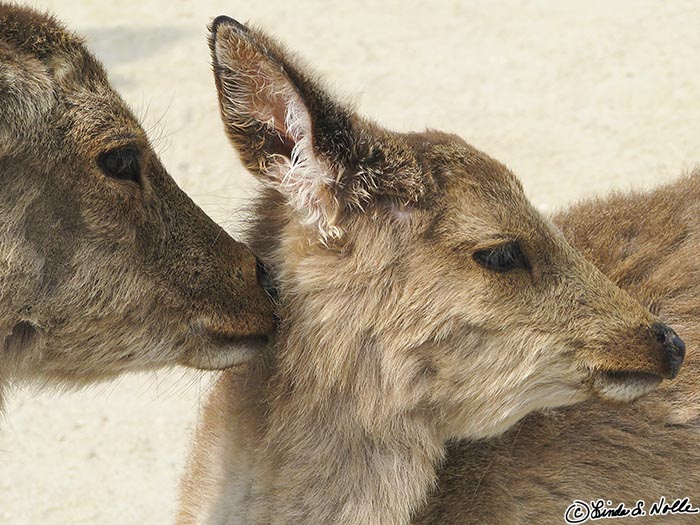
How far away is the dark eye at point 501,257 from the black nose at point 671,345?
1.69 ft

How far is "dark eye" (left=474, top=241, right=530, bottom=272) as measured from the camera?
3670 mm

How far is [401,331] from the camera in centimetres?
363

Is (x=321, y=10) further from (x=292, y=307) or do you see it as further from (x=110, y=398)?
(x=292, y=307)

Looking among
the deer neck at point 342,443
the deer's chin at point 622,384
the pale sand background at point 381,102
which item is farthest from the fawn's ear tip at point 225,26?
the pale sand background at point 381,102

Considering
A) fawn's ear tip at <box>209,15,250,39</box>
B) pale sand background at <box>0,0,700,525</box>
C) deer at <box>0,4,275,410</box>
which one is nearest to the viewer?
fawn's ear tip at <box>209,15,250,39</box>

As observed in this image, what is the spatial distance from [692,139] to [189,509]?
17.7 feet

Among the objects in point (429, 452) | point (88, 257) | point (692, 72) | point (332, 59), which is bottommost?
point (429, 452)

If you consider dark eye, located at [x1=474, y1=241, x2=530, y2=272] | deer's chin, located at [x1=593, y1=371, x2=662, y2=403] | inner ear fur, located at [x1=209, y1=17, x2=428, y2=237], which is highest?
inner ear fur, located at [x1=209, y1=17, x2=428, y2=237]

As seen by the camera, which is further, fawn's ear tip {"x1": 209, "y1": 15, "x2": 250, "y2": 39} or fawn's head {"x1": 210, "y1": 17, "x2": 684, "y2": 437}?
fawn's head {"x1": 210, "y1": 17, "x2": 684, "y2": 437}

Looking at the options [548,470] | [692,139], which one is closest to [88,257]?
[548,470]

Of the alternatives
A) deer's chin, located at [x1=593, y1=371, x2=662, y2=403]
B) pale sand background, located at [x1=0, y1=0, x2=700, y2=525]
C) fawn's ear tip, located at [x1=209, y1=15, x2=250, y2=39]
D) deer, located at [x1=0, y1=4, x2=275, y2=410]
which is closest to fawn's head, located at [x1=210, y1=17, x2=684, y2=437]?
deer's chin, located at [x1=593, y1=371, x2=662, y2=403]

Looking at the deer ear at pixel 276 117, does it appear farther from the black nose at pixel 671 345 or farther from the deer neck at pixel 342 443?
the black nose at pixel 671 345

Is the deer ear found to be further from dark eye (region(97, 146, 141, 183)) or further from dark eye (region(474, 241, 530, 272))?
dark eye (region(474, 241, 530, 272))

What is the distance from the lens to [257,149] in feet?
12.1
